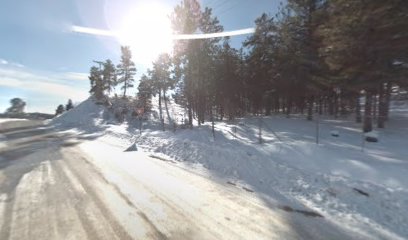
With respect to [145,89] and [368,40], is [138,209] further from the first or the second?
[145,89]

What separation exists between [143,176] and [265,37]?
25.9m

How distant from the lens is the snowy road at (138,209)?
5.42m

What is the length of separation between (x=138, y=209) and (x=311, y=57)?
2094 cm

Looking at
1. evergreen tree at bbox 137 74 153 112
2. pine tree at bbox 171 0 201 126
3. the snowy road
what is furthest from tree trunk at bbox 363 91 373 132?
evergreen tree at bbox 137 74 153 112

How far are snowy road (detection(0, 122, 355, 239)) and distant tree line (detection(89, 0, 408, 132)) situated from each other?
11560 mm

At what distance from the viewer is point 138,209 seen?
6520 mm

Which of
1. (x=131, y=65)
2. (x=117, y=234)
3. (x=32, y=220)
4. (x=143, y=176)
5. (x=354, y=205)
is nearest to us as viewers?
(x=117, y=234)

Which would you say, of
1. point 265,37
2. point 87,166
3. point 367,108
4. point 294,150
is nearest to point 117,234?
point 87,166

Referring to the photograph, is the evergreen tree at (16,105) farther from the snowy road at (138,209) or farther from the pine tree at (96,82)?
the snowy road at (138,209)

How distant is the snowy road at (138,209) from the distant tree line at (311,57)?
1156cm

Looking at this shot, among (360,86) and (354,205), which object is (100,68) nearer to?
Answer: (360,86)

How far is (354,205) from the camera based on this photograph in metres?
7.00

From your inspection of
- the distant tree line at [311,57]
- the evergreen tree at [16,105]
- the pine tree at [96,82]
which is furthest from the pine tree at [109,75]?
the evergreen tree at [16,105]

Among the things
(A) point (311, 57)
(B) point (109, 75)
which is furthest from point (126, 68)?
(A) point (311, 57)
